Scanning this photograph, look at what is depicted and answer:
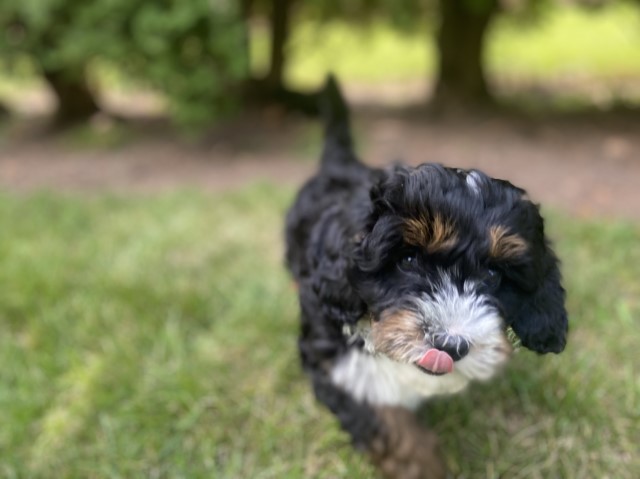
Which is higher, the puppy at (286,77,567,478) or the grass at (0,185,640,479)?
the puppy at (286,77,567,478)

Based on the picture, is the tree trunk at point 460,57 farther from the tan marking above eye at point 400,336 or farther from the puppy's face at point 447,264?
the tan marking above eye at point 400,336

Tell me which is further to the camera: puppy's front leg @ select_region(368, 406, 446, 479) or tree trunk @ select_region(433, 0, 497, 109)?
tree trunk @ select_region(433, 0, 497, 109)

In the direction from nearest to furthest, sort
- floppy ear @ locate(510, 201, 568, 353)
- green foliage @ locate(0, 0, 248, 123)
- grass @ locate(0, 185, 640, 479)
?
floppy ear @ locate(510, 201, 568, 353) < grass @ locate(0, 185, 640, 479) < green foliage @ locate(0, 0, 248, 123)

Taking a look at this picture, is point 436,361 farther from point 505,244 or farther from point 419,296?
point 505,244

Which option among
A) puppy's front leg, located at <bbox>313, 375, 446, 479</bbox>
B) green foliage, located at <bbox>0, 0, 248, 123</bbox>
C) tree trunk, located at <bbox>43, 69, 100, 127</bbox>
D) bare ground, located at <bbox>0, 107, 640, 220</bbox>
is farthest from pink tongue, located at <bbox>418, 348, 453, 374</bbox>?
tree trunk, located at <bbox>43, 69, 100, 127</bbox>

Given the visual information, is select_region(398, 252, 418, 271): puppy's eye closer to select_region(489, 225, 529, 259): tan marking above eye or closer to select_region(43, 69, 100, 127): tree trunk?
select_region(489, 225, 529, 259): tan marking above eye

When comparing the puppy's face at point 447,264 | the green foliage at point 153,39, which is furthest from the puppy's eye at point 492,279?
the green foliage at point 153,39

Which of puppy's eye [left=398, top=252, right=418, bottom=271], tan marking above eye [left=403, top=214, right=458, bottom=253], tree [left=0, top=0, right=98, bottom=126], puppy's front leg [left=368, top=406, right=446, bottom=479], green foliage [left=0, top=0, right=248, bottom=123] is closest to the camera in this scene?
tan marking above eye [left=403, top=214, right=458, bottom=253]

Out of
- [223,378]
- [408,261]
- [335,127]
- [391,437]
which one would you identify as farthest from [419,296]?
[335,127]

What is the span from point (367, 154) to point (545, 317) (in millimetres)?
4048

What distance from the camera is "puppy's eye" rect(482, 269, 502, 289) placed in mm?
1942

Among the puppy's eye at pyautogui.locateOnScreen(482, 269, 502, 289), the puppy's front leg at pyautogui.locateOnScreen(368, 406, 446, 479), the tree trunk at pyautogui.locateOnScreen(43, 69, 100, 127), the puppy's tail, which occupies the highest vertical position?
the puppy's eye at pyautogui.locateOnScreen(482, 269, 502, 289)

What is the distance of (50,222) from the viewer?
505cm

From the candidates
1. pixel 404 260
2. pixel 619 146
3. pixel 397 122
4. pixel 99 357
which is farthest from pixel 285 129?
pixel 404 260
